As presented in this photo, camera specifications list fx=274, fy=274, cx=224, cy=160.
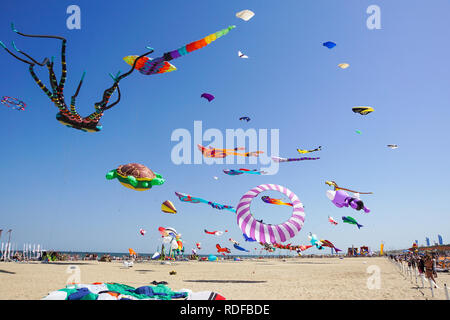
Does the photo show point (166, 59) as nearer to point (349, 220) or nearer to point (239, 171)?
point (239, 171)

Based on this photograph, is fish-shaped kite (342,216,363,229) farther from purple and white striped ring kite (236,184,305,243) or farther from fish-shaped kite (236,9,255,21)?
fish-shaped kite (236,9,255,21)

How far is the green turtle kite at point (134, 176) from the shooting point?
1683 centimetres

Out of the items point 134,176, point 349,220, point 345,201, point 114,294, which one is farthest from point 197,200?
point 114,294

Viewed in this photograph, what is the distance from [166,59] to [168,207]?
1836 cm

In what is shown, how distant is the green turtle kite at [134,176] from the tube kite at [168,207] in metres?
6.99

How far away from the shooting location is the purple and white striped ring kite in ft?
37.1

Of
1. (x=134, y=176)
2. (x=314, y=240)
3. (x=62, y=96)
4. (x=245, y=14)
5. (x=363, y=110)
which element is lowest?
(x=314, y=240)

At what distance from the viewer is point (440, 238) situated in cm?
7631

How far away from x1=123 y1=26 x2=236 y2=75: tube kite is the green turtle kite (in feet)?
29.0

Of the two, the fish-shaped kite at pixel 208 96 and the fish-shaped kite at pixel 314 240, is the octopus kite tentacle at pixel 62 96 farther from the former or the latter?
the fish-shaped kite at pixel 314 240

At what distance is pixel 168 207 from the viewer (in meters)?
24.4

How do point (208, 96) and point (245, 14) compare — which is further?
point (208, 96)
